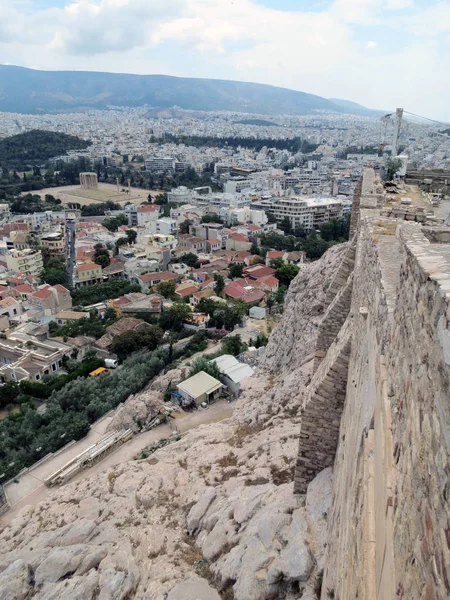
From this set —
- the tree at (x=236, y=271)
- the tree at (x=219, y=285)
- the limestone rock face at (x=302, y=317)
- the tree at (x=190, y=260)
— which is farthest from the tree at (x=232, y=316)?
the tree at (x=190, y=260)

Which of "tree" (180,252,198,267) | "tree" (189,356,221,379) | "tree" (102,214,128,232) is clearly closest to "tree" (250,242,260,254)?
"tree" (180,252,198,267)

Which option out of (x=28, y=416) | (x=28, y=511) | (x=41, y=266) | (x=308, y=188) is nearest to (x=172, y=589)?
(x=28, y=511)

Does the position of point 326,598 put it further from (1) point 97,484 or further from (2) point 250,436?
(1) point 97,484

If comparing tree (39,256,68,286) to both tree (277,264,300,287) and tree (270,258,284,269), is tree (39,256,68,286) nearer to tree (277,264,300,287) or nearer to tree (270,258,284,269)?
tree (270,258,284,269)

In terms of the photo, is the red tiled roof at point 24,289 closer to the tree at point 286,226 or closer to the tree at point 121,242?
the tree at point 121,242

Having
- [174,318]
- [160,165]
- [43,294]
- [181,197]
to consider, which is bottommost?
[43,294]

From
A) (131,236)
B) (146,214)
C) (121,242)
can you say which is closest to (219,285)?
(121,242)

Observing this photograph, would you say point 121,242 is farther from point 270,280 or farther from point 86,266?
point 270,280
